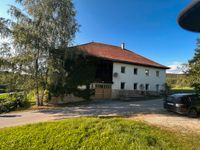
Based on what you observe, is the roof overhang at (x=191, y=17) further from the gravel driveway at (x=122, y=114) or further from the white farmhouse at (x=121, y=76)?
the white farmhouse at (x=121, y=76)

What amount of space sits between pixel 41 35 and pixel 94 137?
533 inches

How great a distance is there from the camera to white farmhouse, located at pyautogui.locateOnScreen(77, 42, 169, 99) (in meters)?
25.7

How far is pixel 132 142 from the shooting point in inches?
299

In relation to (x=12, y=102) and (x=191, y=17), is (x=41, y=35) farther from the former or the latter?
(x=191, y=17)

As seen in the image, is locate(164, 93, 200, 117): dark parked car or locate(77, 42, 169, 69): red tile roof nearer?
locate(164, 93, 200, 117): dark parked car

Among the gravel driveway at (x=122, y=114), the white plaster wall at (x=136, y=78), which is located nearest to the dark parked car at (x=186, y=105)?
the gravel driveway at (x=122, y=114)

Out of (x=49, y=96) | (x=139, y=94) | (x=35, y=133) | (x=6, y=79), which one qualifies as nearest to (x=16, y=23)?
(x=6, y=79)

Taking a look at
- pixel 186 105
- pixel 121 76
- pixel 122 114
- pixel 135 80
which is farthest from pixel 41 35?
pixel 135 80

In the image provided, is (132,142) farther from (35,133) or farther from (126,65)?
→ (126,65)

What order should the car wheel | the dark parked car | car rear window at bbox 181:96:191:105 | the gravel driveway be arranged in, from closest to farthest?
the gravel driveway
the dark parked car
car rear window at bbox 181:96:191:105
the car wheel

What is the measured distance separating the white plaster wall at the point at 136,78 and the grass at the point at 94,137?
685 inches

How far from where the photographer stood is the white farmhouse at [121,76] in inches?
1011

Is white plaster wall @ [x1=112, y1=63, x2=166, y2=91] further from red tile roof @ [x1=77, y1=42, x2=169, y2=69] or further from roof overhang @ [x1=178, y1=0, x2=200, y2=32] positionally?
roof overhang @ [x1=178, y1=0, x2=200, y2=32]

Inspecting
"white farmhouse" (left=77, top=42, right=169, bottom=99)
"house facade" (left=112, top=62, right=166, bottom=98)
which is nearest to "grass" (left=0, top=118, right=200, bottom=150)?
"white farmhouse" (left=77, top=42, right=169, bottom=99)
